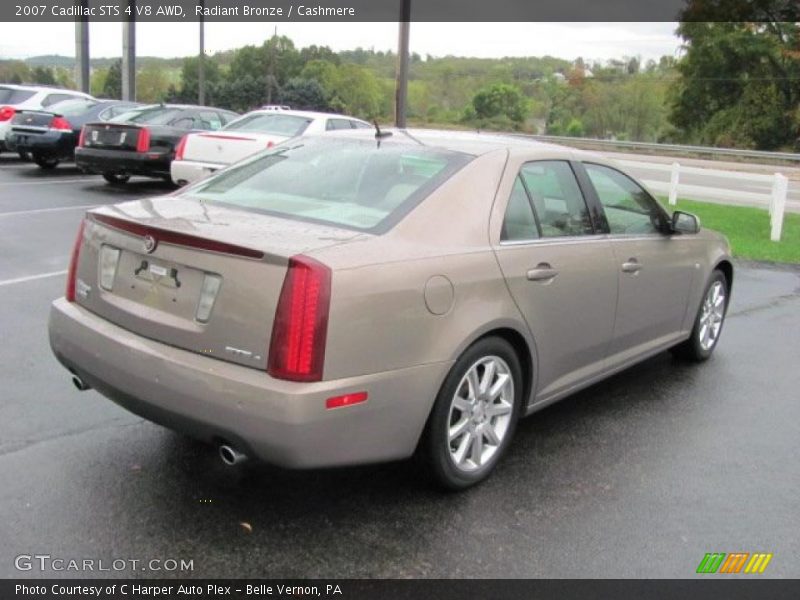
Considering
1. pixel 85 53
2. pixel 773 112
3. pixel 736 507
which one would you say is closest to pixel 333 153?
pixel 736 507

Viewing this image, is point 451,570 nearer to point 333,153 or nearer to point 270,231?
point 270,231

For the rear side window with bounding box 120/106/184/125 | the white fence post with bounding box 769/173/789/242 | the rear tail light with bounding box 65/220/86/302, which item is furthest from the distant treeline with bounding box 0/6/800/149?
the rear tail light with bounding box 65/220/86/302

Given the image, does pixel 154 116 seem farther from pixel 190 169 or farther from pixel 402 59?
pixel 402 59

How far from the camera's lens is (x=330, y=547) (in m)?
3.14

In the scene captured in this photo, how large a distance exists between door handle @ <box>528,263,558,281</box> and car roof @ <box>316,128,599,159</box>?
2.09ft

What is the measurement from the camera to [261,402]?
295 cm

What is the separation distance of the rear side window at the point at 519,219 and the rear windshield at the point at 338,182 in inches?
12.1

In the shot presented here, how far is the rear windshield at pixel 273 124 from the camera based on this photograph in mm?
11789

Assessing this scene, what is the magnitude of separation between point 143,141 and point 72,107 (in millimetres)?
4169

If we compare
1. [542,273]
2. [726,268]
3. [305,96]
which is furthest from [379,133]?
[305,96]

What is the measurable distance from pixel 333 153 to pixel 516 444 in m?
1.82

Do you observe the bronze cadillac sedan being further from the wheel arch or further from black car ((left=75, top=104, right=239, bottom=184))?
black car ((left=75, top=104, right=239, bottom=184))

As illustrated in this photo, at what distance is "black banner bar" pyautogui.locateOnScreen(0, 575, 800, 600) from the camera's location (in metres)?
2.79

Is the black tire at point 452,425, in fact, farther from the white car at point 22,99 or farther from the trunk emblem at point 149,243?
the white car at point 22,99
